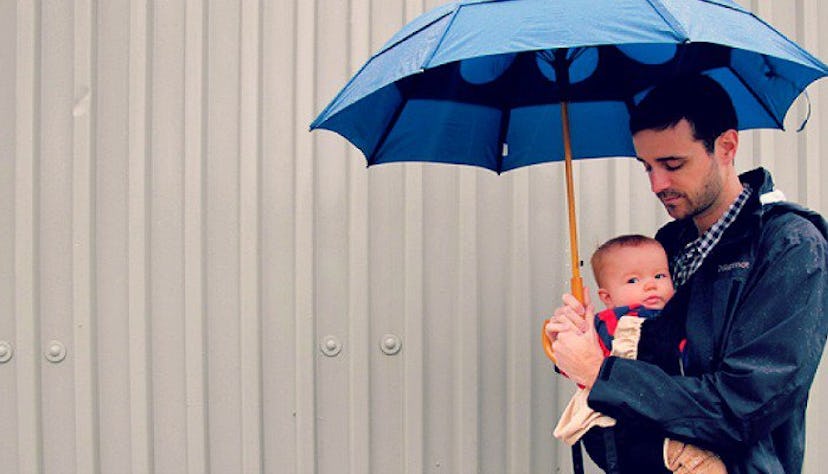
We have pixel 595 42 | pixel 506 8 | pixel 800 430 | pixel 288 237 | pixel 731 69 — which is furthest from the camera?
pixel 288 237

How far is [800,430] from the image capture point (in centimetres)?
232

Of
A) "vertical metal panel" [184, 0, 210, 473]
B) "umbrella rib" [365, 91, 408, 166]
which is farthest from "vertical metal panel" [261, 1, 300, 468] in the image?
"umbrella rib" [365, 91, 408, 166]

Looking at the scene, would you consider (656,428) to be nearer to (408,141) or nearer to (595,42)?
(595,42)

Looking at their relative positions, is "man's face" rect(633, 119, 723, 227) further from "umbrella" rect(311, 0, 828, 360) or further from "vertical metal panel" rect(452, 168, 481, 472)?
"vertical metal panel" rect(452, 168, 481, 472)

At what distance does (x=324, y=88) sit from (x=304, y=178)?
349mm

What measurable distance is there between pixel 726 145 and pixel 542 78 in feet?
2.22

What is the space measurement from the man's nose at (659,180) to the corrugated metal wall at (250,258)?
1.01m

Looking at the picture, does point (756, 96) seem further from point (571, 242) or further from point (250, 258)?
point (250, 258)

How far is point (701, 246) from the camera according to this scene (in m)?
2.47

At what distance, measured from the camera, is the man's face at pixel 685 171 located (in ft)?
7.88

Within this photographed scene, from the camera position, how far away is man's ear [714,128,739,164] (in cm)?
242

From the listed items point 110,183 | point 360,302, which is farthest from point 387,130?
point 110,183

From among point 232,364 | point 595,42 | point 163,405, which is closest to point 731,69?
point 595,42

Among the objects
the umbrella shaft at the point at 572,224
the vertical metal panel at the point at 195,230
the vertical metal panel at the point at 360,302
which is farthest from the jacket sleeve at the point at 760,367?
the vertical metal panel at the point at 195,230
